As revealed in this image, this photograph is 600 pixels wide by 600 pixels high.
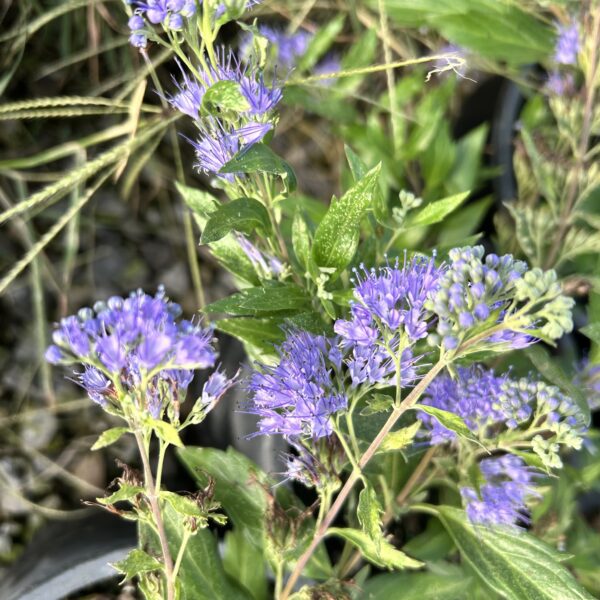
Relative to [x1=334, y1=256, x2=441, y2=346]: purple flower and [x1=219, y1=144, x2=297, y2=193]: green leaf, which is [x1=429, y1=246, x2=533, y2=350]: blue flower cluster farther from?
[x1=219, y1=144, x2=297, y2=193]: green leaf

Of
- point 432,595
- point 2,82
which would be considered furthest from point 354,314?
point 2,82

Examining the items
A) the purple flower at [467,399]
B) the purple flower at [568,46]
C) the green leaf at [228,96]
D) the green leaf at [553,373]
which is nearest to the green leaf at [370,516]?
the purple flower at [467,399]

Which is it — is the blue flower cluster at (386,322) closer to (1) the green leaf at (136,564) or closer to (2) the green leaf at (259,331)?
(2) the green leaf at (259,331)

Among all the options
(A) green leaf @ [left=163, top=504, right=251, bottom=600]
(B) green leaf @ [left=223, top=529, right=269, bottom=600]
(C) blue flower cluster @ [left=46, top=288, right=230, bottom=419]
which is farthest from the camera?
(B) green leaf @ [left=223, top=529, right=269, bottom=600]

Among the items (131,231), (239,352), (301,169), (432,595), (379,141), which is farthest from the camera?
(301,169)

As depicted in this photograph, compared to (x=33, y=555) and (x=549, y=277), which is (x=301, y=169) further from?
(x=549, y=277)

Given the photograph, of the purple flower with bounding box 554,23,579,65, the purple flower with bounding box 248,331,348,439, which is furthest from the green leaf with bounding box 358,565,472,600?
the purple flower with bounding box 554,23,579,65
